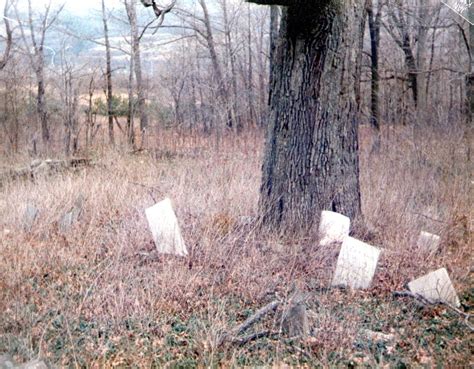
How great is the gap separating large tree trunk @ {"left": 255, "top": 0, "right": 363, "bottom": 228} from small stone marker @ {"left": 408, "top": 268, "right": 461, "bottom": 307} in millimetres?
1505

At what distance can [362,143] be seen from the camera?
11.5m

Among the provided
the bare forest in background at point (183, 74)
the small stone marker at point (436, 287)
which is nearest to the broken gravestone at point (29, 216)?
the small stone marker at point (436, 287)

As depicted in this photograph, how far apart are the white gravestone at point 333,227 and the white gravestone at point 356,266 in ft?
2.25

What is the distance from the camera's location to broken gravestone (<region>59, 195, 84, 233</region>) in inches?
221

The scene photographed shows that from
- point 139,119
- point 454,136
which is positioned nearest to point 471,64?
Answer: point 454,136

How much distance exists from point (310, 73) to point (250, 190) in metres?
1.80

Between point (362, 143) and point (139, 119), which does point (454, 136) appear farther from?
point (139, 119)

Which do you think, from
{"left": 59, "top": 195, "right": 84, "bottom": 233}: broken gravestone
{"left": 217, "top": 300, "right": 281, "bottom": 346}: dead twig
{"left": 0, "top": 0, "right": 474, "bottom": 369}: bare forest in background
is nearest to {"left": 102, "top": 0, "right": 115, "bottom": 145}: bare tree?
{"left": 0, "top": 0, "right": 474, "bottom": 369}: bare forest in background

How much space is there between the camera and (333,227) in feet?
17.1

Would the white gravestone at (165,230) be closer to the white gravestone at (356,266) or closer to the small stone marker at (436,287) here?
the white gravestone at (356,266)

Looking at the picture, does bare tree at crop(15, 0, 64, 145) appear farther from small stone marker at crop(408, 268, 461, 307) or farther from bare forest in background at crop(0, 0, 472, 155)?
small stone marker at crop(408, 268, 461, 307)

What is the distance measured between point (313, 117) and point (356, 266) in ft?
5.41

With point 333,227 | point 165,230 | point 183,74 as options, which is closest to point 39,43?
point 183,74

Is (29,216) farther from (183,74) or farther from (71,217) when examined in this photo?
(183,74)
